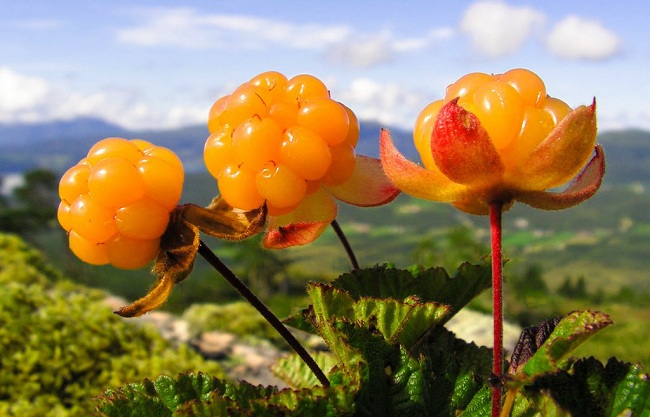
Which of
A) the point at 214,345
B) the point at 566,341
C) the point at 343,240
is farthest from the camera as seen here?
the point at 214,345

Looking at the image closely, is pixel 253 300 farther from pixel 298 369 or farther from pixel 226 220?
pixel 298 369

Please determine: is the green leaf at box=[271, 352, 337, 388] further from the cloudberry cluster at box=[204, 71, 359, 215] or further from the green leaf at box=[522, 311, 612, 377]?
the green leaf at box=[522, 311, 612, 377]

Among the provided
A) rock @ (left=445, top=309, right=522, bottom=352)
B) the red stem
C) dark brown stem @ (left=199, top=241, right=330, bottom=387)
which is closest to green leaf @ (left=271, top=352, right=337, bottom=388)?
dark brown stem @ (left=199, top=241, right=330, bottom=387)

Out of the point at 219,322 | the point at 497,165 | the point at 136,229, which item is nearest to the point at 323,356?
the point at 136,229

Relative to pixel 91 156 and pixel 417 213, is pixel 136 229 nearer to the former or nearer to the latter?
pixel 91 156

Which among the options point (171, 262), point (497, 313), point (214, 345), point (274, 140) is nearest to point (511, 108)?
point (497, 313)

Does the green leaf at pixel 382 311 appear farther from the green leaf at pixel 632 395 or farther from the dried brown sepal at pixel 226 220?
the green leaf at pixel 632 395
